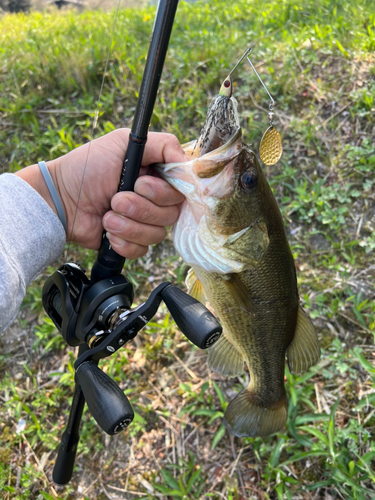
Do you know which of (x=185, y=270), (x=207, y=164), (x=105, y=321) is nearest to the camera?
(x=105, y=321)

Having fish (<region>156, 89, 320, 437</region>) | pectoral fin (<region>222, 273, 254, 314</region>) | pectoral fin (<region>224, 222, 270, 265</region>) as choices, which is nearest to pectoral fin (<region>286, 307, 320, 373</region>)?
fish (<region>156, 89, 320, 437</region>)

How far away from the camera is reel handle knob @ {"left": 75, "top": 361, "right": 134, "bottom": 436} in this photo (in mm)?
1087

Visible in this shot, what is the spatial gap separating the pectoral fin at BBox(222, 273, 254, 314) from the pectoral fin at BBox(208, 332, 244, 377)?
14.6 inches

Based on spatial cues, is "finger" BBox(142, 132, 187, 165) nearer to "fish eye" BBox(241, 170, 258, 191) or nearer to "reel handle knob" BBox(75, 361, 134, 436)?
"fish eye" BBox(241, 170, 258, 191)

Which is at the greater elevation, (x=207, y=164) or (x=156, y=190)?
(x=207, y=164)

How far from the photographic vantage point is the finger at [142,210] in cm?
169

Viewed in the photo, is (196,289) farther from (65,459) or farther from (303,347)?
(65,459)

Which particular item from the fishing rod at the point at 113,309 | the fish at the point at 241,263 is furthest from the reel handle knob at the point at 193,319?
the fish at the point at 241,263

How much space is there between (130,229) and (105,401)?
0.90m

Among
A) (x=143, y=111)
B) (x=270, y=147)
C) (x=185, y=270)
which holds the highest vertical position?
(x=143, y=111)

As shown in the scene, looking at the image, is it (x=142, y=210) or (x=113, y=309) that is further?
(x=142, y=210)

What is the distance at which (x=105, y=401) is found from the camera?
1.12 m

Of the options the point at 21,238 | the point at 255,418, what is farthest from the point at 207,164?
the point at 255,418

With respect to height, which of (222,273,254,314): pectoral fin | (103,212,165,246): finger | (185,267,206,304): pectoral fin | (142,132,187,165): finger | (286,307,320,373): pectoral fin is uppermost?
(142,132,187,165): finger
